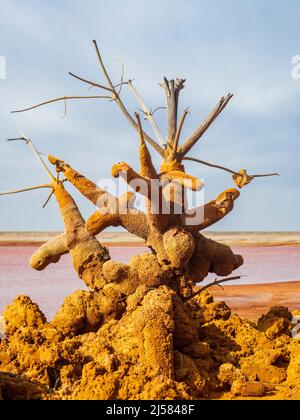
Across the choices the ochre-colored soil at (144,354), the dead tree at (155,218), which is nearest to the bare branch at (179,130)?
the dead tree at (155,218)

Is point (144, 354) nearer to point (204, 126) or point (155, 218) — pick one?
point (155, 218)

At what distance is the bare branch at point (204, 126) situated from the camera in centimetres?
700

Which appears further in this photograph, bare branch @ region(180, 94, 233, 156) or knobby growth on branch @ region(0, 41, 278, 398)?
bare branch @ region(180, 94, 233, 156)

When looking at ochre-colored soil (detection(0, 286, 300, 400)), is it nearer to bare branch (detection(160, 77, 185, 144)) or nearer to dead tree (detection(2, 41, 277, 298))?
dead tree (detection(2, 41, 277, 298))

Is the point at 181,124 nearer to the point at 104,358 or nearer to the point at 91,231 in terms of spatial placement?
the point at 91,231

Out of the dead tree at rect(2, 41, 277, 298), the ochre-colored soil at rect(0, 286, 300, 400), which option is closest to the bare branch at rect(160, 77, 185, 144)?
the dead tree at rect(2, 41, 277, 298)

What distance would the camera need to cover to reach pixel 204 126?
701cm

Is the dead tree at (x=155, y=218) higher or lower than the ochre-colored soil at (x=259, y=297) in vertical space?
higher

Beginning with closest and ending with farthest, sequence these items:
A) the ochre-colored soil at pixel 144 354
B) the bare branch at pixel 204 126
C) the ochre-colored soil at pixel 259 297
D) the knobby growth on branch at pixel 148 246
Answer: the ochre-colored soil at pixel 144 354
the knobby growth on branch at pixel 148 246
the bare branch at pixel 204 126
the ochre-colored soil at pixel 259 297

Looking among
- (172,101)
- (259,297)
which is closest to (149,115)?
(172,101)

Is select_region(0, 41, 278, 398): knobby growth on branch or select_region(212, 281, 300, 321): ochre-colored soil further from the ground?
select_region(0, 41, 278, 398): knobby growth on branch

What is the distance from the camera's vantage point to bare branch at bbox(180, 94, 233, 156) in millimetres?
7000

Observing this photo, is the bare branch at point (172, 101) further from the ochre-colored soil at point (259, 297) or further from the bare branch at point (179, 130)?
the ochre-colored soil at point (259, 297)

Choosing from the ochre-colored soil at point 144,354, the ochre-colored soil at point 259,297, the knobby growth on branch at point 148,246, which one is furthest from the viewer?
the ochre-colored soil at point 259,297
